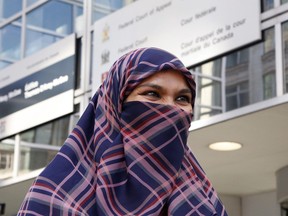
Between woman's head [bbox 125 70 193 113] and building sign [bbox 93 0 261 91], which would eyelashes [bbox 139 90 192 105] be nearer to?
woman's head [bbox 125 70 193 113]

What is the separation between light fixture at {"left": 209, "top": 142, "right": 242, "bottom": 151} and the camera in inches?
285

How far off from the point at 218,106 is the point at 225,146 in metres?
0.98

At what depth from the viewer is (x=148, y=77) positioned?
1.73m

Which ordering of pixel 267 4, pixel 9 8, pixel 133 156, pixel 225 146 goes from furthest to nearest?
pixel 9 8
pixel 225 146
pixel 267 4
pixel 133 156

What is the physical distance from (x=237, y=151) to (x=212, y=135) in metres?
0.73

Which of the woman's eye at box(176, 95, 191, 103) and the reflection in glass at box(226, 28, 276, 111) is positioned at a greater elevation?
the reflection in glass at box(226, 28, 276, 111)

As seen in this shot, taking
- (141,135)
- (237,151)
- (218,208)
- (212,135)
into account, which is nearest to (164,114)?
(141,135)

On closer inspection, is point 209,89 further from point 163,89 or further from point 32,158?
point 163,89

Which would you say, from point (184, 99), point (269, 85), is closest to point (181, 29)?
point (269, 85)

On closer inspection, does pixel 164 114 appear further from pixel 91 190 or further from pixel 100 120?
pixel 91 190

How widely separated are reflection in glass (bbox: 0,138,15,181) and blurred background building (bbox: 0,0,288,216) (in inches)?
0.5

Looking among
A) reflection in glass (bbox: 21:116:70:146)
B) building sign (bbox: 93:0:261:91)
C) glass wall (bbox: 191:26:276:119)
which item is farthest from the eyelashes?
reflection in glass (bbox: 21:116:70:146)

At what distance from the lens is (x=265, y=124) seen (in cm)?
645

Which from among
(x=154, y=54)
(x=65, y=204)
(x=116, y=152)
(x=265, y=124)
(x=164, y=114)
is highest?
(x=265, y=124)
